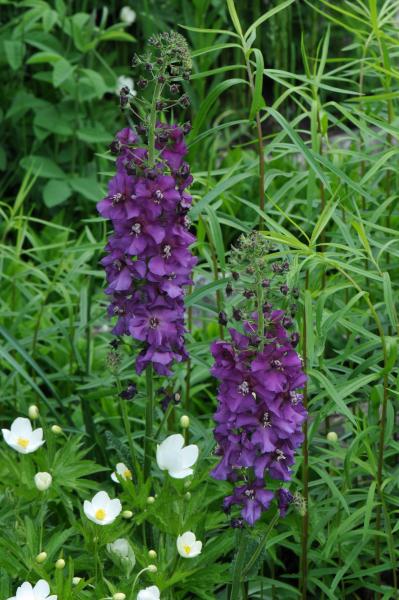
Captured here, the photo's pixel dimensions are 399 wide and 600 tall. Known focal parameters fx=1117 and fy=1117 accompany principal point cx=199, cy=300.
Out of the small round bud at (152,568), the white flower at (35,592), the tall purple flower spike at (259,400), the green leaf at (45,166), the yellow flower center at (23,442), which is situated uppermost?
the tall purple flower spike at (259,400)

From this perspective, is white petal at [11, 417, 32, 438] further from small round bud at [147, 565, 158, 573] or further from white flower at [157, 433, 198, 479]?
small round bud at [147, 565, 158, 573]

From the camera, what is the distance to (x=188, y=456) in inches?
94.0

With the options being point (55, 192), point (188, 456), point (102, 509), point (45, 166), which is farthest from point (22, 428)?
point (45, 166)

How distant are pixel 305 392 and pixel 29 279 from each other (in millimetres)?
1972

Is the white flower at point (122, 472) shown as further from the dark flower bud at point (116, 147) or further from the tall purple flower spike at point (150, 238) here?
the dark flower bud at point (116, 147)

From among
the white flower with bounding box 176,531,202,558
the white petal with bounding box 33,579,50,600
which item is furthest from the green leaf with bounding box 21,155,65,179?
the white petal with bounding box 33,579,50,600

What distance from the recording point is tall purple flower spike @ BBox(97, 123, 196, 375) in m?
2.27

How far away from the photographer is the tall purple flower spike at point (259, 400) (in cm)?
208

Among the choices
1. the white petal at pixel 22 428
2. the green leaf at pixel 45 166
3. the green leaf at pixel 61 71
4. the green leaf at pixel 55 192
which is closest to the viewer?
the white petal at pixel 22 428

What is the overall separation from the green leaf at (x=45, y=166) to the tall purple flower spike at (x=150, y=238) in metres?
2.37

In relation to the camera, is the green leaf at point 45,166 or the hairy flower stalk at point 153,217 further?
the green leaf at point 45,166

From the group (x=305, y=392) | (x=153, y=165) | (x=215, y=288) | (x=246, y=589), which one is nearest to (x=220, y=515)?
(x=246, y=589)

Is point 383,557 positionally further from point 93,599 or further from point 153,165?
point 153,165

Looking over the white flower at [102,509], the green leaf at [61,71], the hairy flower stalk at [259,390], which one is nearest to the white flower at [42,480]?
the white flower at [102,509]
